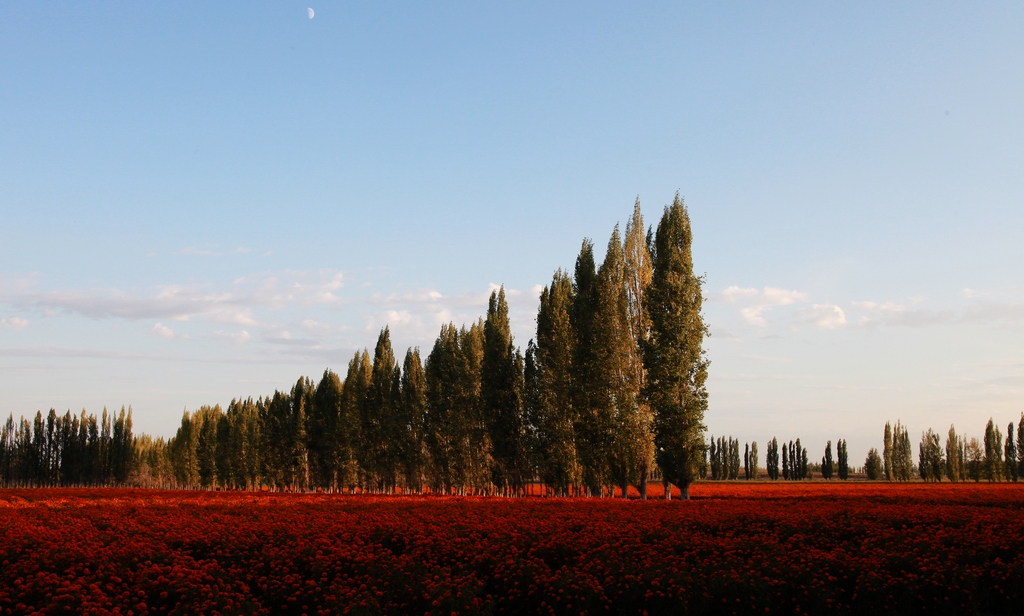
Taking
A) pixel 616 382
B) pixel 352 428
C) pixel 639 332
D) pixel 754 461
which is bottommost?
pixel 754 461

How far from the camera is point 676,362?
1395 inches

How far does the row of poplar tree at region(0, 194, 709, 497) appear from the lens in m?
35.9

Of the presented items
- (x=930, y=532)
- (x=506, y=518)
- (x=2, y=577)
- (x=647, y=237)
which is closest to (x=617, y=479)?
(x=647, y=237)

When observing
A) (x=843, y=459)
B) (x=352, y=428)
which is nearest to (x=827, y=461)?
(x=843, y=459)

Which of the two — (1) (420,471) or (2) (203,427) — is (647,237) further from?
(2) (203,427)

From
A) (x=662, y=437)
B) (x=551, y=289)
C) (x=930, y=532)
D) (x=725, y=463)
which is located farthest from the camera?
(x=725, y=463)

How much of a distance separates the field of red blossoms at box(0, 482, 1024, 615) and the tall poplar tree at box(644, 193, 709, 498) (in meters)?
15.8

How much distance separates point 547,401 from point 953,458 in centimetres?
9811

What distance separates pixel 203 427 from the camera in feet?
376

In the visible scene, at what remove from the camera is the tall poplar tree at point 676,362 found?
3494cm

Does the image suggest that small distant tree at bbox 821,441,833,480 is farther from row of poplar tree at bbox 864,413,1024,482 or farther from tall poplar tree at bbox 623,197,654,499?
tall poplar tree at bbox 623,197,654,499

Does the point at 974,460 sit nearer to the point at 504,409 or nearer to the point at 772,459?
the point at 772,459

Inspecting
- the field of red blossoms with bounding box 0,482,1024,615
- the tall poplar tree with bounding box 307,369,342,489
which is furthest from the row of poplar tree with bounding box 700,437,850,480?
the field of red blossoms with bounding box 0,482,1024,615

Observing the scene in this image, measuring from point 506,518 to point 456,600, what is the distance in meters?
9.10
